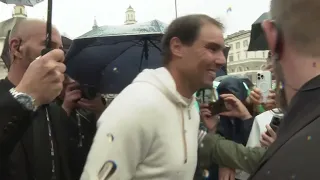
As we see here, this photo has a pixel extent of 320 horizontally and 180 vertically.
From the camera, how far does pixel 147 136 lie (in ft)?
6.68

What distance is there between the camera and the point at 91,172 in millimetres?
1953

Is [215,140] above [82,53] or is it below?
below

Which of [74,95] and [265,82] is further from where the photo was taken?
[265,82]

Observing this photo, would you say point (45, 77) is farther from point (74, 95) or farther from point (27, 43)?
point (74, 95)

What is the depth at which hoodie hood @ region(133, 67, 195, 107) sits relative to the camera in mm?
2287

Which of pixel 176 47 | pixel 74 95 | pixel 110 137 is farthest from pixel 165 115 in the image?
pixel 74 95

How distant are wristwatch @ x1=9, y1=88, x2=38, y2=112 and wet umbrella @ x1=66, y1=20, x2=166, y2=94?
2.84m

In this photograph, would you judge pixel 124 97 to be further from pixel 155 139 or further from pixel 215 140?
pixel 215 140

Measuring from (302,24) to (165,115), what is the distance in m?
1.13

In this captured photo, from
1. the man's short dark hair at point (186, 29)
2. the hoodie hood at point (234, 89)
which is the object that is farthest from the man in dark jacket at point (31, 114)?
the hoodie hood at point (234, 89)

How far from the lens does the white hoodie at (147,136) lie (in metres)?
1.95

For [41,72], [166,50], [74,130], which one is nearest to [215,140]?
[166,50]

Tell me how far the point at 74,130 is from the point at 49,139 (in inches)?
29.5

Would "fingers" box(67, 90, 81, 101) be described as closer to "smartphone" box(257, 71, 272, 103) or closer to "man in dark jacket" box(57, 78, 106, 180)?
"man in dark jacket" box(57, 78, 106, 180)
